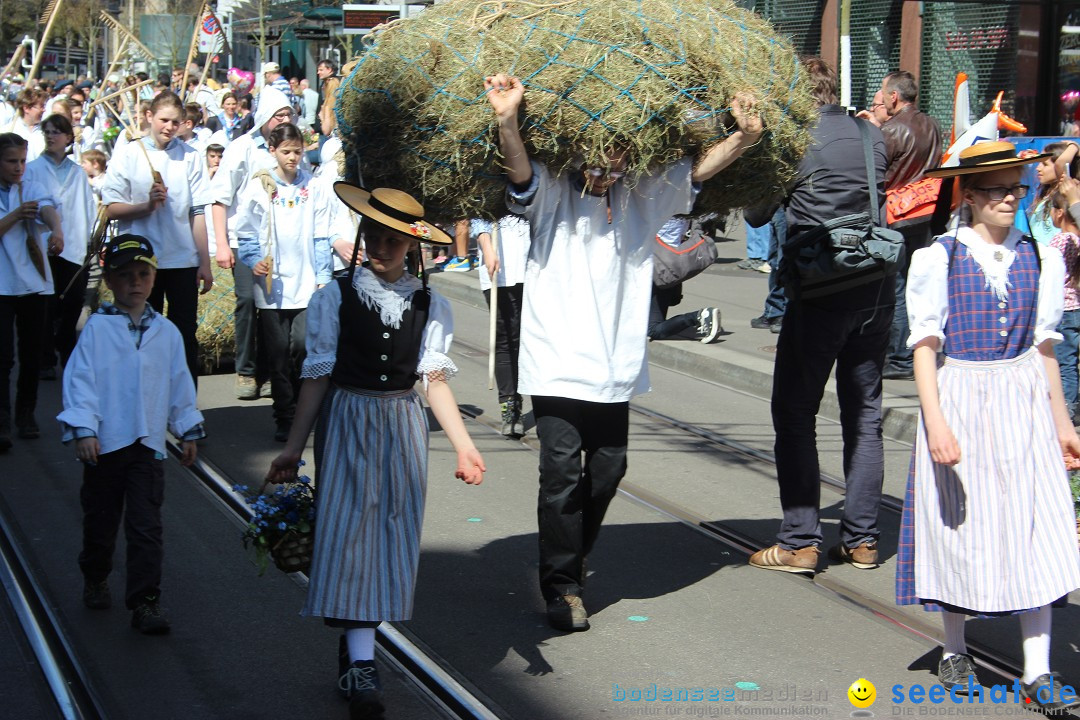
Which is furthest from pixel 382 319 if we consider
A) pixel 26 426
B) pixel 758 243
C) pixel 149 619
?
pixel 758 243

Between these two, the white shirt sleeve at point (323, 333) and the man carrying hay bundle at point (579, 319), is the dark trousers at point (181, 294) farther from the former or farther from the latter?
the white shirt sleeve at point (323, 333)

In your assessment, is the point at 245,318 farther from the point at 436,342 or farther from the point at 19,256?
the point at 436,342

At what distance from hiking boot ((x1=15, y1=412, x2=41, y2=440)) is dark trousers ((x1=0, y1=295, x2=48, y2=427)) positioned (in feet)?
0.07

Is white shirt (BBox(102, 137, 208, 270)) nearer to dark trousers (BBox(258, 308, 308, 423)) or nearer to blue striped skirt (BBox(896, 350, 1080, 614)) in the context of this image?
dark trousers (BBox(258, 308, 308, 423))

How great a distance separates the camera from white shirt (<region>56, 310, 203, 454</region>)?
16.2 feet

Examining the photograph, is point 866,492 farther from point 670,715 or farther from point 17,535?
point 17,535

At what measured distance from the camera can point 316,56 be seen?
42062 millimetres

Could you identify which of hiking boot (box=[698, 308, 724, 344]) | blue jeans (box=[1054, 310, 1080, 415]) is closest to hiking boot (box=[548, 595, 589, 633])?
blue jeans (box=[1054, 310, 1080, 415])

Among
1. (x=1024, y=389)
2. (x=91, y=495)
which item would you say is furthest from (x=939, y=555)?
(x=91, y=495)

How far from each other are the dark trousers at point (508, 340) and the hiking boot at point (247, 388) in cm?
203

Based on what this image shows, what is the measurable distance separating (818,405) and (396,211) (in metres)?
2.24

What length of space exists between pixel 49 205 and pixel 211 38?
1001 centimetres

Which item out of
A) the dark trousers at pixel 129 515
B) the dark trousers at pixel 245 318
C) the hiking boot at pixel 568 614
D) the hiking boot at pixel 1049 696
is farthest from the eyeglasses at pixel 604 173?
the dark trousers at pixel 245 318

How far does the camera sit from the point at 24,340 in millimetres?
8125
